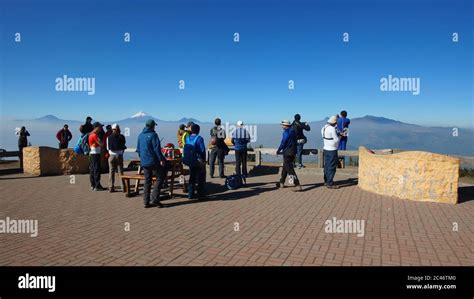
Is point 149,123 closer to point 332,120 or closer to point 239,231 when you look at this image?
point 239,231

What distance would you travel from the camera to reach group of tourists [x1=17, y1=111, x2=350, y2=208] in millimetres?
7445

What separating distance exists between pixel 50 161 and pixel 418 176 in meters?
12.7

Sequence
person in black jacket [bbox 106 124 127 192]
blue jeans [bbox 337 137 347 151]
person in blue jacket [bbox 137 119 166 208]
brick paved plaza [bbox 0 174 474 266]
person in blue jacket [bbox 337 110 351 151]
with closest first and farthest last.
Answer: brick paved plaza [bbox 0 174 474 266], person in blue jacket [bbox 137 119 166 208], person in black jacket [bbox 106 124 127 192], person in blue jacket [bbox 337 110 351 151], blue jeans [bbox 337 137 347 151]

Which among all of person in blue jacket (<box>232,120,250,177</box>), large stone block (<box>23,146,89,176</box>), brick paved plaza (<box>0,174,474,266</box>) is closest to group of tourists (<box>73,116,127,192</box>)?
brick paved plaza (<box>0,174,474,266</box>)

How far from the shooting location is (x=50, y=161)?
13180 millimetres

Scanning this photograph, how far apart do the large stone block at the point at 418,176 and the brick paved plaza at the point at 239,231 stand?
0.38 metres

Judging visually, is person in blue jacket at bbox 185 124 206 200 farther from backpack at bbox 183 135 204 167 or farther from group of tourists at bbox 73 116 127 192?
group of tourists at bbox 73 116 127 192

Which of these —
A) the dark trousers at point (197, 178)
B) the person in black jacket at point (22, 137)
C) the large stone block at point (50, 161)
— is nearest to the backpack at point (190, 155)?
the dark trousers at point (197, 178)

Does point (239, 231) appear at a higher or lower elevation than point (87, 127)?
lower

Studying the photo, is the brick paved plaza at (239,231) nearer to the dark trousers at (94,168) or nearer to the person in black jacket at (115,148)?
the dark trousers at (94,168)

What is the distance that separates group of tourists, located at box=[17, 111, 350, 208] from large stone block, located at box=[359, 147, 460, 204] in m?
1.42

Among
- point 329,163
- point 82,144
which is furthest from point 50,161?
point 329,163
